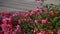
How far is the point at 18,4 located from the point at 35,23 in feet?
6.70

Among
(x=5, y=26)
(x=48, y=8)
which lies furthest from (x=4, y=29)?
(x=48, y=8)

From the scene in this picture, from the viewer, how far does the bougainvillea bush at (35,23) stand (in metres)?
3.27

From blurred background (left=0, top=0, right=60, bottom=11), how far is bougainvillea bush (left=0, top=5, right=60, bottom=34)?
1.26 meters

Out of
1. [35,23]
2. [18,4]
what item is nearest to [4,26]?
[35,23]

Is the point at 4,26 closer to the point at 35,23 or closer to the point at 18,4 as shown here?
the point at 35,23

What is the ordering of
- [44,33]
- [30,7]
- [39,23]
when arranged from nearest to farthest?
[44,33] < [39,23] < [30,7]

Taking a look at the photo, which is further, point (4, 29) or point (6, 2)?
point (6, 2)

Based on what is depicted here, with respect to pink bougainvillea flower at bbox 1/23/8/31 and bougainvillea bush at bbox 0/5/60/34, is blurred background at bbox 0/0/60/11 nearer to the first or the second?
bougainvillea bush at bbox 0/5/60/34

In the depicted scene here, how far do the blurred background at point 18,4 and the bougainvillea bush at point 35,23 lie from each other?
1.26 metres

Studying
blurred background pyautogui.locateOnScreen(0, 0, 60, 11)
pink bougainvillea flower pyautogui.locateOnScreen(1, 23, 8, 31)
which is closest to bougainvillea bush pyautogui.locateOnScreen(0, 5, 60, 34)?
pink bougainvillea flower pyautogui.locateOnScreen(1, 23, 8, 31)

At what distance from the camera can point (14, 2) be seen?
18.3 ft

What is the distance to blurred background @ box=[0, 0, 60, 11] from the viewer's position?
5.07 m

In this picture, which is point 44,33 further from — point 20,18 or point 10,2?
point 10,2

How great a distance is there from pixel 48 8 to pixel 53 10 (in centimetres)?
12
